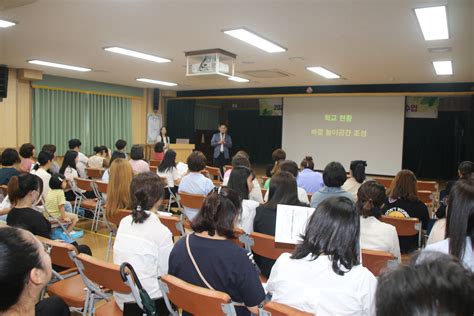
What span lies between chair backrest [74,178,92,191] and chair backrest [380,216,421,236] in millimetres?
3674

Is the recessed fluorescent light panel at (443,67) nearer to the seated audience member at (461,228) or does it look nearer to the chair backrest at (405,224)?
the chair backrest at (405,224)

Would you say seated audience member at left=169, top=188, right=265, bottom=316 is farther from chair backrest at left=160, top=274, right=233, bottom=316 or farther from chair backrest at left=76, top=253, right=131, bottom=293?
chair backrest at left=76, top=253, right=131, bottom=293

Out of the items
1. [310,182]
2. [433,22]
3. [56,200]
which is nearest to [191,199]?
[56,200]

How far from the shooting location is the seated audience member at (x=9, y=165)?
4.60 m

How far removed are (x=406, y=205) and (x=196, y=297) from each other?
266 cm

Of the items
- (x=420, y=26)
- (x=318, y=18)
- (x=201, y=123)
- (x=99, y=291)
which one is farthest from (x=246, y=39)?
(x=201, y=123)

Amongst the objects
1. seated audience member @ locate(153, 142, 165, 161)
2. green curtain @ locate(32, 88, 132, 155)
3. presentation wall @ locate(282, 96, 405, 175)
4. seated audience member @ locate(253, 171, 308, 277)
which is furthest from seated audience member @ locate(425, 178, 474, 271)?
green curtain @ locate(32, 88, 132, 155)

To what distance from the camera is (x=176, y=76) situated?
9281mm

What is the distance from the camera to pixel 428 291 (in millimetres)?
757

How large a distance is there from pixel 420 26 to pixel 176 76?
609 centimetres

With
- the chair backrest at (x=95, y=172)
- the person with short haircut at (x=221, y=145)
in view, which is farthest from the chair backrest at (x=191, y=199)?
the person with short haircut at (x=221, y=145)

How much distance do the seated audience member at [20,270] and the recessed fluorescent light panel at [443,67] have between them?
23.1ft

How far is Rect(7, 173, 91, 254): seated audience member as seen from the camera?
105 inches

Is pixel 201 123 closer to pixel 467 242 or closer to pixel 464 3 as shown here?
pixel 464 3
